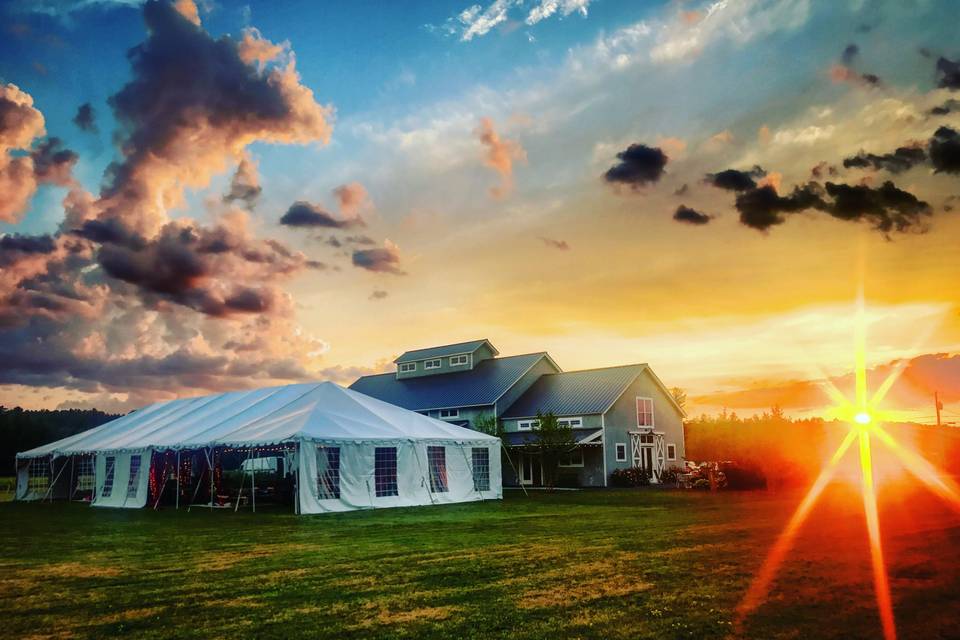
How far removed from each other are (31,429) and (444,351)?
4181 cm

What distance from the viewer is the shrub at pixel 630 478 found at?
33.9m

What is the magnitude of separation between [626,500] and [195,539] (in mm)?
13938

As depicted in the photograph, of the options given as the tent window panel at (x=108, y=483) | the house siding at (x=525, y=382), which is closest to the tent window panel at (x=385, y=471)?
the tent window panel at (x=108, y=483)

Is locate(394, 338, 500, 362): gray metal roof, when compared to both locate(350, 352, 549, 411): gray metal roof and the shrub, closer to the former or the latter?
locate(350, 352, 549, 411): gray metal roof

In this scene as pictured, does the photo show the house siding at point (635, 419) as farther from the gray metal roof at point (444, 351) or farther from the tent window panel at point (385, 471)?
the tent window panel at point (385, 471)

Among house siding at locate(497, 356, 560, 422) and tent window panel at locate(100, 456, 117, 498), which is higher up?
house siding at locate(497, 356, 560, 422)

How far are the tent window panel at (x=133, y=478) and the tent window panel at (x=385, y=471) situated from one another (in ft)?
Result: 28.4

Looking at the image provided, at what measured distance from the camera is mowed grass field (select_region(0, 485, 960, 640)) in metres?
6.31

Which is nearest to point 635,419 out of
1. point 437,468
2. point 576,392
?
point 576,392

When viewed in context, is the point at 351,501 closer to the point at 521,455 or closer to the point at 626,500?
the point at 626,500

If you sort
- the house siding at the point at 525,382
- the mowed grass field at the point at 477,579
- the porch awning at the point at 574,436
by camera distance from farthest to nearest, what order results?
1. the house siding at the point at 525,382
2. the porch awning at the point at 574,436
3. the mowed grass field at the point at 477,579

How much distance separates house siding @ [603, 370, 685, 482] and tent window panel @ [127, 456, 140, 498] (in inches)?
785

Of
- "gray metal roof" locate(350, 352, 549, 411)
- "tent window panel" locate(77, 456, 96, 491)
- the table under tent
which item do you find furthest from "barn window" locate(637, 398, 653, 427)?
"tent window panel" locate(77, 456, 96, 491)

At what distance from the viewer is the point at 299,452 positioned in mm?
20422
